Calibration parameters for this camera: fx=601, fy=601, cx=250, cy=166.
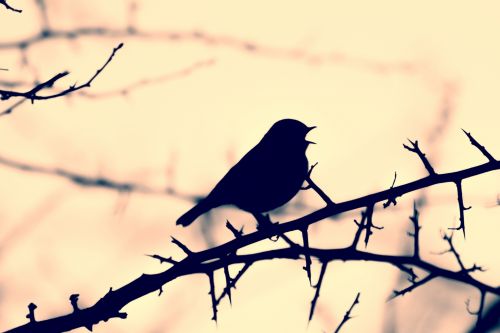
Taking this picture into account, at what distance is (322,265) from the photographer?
269cm

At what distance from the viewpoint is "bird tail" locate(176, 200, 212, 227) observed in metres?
4.48

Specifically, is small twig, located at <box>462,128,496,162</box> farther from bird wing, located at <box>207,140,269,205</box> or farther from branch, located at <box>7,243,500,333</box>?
bird wing, located at <box>207,140,269,205</box>

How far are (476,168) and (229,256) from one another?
1060mm

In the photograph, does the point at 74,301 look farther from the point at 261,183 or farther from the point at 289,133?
the point at 289,133

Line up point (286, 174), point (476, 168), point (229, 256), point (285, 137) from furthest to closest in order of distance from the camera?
point (285, 137), point (286, 174), point (229, 256), point (476, 168)

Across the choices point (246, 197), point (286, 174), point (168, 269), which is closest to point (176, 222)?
point (246, 197)

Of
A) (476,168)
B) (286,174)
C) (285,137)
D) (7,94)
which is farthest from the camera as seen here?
(285,137)

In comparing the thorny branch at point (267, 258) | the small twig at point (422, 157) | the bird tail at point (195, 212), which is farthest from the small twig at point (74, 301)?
the bird tail at point (195, 212)

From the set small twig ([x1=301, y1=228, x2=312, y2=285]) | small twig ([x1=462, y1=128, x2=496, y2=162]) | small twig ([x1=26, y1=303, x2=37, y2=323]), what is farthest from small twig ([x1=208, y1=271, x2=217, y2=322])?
small twig ([x1=462, y1=128, x2=496, y2=162])

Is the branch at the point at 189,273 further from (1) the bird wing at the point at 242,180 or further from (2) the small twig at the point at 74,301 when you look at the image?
(1) the bird wing at the point at 242,180

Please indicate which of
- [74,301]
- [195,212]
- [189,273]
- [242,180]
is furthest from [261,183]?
[74,301]

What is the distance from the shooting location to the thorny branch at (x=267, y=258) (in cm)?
239

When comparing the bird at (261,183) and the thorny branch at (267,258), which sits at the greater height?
the bird at (261,183)

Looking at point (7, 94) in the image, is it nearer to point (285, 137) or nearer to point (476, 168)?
point (476, 168)
